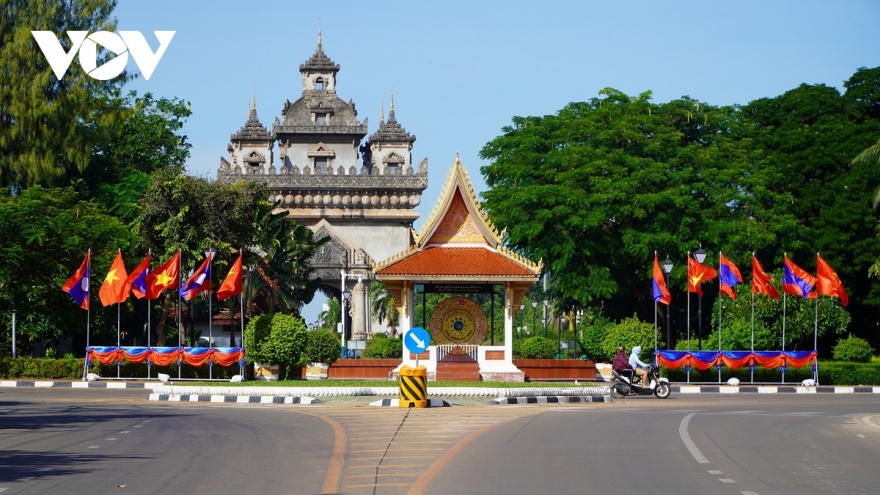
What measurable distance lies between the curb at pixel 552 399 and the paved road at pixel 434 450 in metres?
2.28

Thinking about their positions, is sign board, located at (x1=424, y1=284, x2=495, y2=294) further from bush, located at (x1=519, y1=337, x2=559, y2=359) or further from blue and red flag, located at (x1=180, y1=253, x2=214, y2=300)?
bush, located at (x1=519, y1=337, x2=559, y2=359)

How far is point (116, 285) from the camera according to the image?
1623 inches

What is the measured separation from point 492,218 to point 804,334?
1263 cm

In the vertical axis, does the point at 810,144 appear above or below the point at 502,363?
above

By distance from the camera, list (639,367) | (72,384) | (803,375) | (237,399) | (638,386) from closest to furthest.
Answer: (237,399)
(638,386)
(639,367)
(72,384)
(803,375)

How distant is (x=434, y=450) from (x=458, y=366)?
70.8ft

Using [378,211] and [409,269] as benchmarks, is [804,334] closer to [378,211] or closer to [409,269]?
[409,269]

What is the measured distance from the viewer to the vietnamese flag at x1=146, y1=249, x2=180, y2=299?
139 ft

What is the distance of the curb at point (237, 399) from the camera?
3109 cm

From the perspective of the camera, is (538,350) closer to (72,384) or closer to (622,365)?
(72,384)

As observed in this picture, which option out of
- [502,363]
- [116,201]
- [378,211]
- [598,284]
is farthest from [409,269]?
[378,211]

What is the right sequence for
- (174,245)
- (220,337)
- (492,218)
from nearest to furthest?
(174,245) → (492,218) → (220,337)

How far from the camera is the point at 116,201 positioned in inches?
2195

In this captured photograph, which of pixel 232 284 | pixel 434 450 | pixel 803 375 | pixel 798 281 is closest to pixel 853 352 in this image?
pixel 803 375
